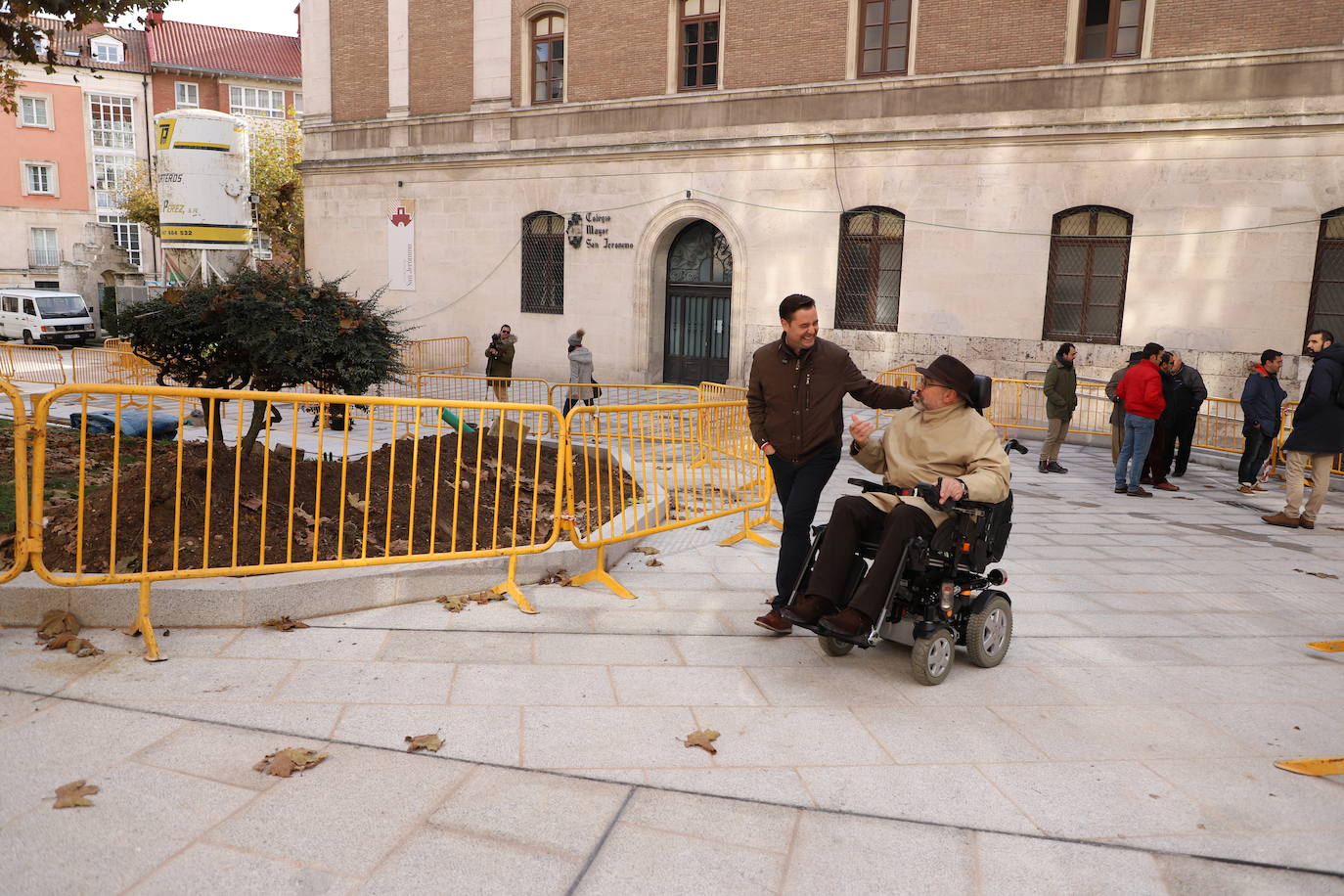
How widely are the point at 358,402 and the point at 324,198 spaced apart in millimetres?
23006

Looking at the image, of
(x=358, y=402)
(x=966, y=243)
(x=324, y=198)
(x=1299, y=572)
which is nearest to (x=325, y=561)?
(x=358, y=402)

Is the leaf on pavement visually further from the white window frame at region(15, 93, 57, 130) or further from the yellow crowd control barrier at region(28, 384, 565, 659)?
the white window frame at region(15, 93, 57, 130)

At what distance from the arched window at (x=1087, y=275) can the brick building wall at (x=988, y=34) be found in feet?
9.53

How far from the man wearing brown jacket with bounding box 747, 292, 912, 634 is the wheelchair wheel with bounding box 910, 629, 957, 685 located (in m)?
0.87

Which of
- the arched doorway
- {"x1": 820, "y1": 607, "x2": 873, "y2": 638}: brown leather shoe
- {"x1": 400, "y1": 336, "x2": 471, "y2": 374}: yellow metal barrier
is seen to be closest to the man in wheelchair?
{"x1": 820, "y1": 607, "x2": 873, "y2": 638}: brown leather shoe

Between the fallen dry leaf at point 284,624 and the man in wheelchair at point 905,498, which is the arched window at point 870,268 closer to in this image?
the man in wheelchair at point 905,498

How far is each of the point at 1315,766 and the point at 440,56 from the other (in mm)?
24256

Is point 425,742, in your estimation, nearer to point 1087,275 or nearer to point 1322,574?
point 1322,574

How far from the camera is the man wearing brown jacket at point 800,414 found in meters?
5.33

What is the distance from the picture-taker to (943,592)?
4695 millimetres

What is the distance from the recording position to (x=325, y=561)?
518 centimetres

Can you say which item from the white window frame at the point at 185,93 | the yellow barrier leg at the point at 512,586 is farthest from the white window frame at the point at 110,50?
the yellow barrier leg at the point at 512,586

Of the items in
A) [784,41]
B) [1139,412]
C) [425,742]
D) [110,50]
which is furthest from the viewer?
[110,50]

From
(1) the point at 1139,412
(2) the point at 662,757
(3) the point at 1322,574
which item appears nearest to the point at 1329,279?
(1) the point at 1139,412
